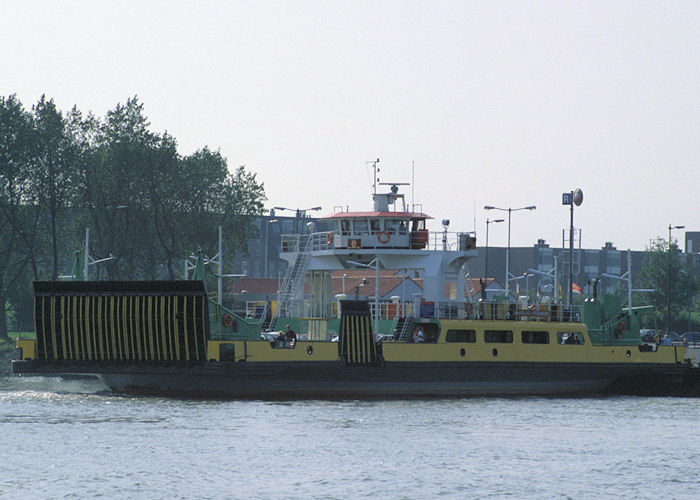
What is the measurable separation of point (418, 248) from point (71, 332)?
588 inches

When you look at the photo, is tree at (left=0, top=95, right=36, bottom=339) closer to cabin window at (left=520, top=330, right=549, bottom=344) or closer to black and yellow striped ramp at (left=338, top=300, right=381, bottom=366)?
black and yellow striped ramp at (left=338, top=300, right=381, bottom=366)

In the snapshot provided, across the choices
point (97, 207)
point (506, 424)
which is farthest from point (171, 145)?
point (506, 424)

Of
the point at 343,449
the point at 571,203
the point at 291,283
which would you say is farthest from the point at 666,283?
the point at 343,449

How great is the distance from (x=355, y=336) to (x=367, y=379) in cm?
165

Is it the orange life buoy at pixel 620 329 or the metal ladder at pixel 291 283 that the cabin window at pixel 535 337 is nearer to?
the orange life buoy at pixel 620 329

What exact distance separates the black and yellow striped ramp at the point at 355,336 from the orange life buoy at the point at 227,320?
156 inches

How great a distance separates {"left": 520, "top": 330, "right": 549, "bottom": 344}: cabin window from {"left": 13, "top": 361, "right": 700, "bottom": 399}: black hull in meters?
1.00

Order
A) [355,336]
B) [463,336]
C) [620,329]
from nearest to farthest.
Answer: [355,336] → [463,336] → [620,329]

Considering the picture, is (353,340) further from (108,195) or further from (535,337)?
(108,195)

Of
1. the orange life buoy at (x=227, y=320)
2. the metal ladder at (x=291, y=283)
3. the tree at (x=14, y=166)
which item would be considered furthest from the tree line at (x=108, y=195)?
the orange life buoy at (x=227, y=320)

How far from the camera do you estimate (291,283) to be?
154 ft

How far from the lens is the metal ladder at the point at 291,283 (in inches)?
1825

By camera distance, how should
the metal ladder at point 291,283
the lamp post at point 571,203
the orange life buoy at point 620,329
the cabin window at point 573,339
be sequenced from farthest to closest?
the lamp post at point 571,203 → the metal ladder at point 291,283 → the orange life buoy at point 620,329 → the cabin window at point 573,339

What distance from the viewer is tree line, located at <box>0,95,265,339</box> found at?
234 ft
